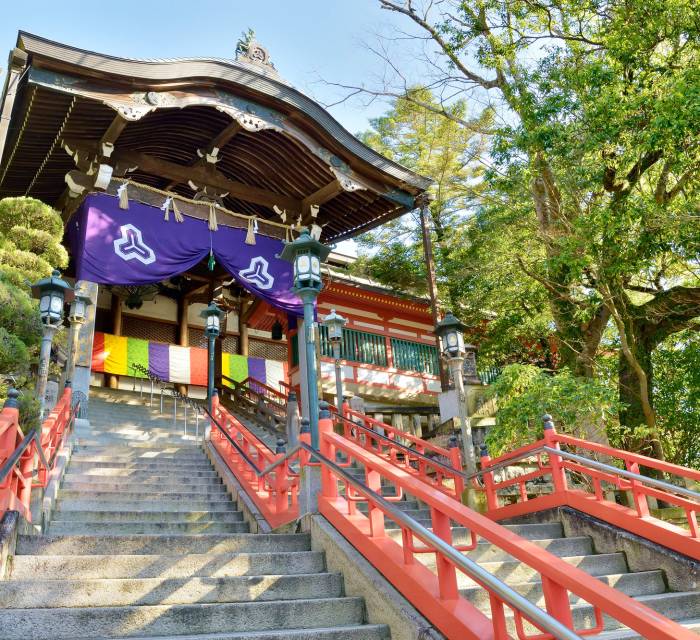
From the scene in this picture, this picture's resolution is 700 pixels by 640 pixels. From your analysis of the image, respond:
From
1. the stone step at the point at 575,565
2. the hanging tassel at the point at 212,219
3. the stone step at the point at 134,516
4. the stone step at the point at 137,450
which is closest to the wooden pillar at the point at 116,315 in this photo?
the hanging tassel at the point at 212,219

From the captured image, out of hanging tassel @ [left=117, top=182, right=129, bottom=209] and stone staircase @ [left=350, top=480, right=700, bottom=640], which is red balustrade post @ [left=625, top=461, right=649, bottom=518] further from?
hanging tassel @ [left=117, top=182, right=129, bottom=209]

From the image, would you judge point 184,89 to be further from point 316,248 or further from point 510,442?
point 510,442

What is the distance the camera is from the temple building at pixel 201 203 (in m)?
10.9

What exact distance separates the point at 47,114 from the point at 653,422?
38.5 ft

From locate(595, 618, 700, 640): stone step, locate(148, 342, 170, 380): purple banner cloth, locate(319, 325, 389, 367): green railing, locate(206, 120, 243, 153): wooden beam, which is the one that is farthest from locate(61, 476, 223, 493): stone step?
locate(148, 342, 170, 380): purple banner cloth

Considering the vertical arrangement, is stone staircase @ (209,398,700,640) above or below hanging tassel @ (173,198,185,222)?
below

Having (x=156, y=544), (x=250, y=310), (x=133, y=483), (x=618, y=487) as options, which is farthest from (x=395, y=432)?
(x=250, y=310)

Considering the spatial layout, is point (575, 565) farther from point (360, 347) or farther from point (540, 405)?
point (360, 347)

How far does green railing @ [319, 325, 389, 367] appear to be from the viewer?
1573cm

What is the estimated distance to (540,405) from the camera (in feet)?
27.8

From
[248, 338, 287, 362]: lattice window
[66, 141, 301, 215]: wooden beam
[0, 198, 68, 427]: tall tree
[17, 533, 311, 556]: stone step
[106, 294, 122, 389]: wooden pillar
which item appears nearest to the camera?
[17, 533, 311, 556]: stone step

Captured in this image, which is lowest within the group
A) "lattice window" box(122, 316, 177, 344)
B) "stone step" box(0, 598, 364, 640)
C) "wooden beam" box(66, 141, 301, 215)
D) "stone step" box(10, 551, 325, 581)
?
"stone step" box(0, 598, 364, 640)

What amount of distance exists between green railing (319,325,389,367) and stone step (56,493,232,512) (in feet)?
26.5

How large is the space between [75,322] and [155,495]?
13.7ft
